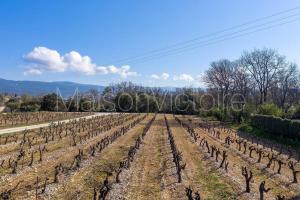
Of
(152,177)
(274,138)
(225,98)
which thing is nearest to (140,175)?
(152,177)

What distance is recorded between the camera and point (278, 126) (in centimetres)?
3750

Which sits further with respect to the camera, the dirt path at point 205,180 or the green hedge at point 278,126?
the green hedge at point 278,126

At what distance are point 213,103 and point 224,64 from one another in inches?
375

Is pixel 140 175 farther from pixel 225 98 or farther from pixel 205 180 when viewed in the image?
pixel 225 98

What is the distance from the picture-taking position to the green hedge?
33.2 metres

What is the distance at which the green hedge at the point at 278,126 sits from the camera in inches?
1309

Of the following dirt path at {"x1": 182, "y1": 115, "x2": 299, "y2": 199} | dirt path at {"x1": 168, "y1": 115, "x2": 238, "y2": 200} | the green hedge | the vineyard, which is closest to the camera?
the vineyard

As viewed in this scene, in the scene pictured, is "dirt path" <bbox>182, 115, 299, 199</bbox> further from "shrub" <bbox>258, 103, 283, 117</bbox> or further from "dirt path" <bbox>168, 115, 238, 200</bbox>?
"shrub" <bbox>258, 103, 283, 117</bbox>

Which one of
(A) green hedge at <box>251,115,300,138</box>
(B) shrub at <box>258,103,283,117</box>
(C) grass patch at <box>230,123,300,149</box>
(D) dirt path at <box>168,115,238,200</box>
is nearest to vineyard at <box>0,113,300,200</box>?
(D) dirt path at <box>168,115,238,200</box>

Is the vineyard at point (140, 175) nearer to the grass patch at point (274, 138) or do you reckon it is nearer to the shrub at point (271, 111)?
the grass patch at point (274, 138)

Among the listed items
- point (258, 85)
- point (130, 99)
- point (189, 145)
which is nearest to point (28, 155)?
point (189, 145)

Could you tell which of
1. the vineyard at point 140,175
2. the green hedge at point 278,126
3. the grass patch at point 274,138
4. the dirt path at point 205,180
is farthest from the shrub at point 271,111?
the dirt path at point 205,180

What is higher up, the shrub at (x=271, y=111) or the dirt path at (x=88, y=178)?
the shrub at (x=271, y=111)

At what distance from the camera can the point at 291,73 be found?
75.3 m
